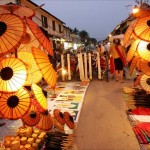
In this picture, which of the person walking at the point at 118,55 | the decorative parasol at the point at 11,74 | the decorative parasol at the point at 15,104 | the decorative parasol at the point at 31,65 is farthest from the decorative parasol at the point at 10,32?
the person walking at the point at 118,55

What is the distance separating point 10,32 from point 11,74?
351mm

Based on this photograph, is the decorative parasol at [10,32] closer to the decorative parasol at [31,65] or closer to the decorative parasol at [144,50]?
the decorative parasol at [31,65]

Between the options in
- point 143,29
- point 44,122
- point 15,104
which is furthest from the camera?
point 44,122

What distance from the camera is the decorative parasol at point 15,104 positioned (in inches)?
73.9

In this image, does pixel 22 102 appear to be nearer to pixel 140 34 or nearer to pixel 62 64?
pixel 140 34

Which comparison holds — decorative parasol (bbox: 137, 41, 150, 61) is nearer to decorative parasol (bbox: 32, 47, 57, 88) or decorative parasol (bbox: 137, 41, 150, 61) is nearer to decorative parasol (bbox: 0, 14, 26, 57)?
decorative parasol (bbox: 32, 47, 57, 88)

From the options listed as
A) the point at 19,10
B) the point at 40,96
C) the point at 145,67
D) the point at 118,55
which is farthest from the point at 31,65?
the point at 118,55

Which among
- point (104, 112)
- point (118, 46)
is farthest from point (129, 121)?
point (118, 46)

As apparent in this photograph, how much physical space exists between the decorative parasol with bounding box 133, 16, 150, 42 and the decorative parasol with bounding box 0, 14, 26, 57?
1388 millimetres

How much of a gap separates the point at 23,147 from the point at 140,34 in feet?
8.43

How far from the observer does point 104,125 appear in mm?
5402

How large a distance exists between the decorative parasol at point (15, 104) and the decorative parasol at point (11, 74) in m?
0.11

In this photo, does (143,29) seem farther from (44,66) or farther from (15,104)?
(15,104)

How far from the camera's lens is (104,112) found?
636 cm
